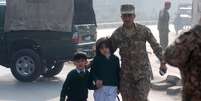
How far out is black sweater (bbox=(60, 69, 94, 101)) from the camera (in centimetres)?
550

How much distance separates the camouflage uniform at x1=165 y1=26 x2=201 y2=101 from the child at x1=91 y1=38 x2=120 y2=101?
2.40m

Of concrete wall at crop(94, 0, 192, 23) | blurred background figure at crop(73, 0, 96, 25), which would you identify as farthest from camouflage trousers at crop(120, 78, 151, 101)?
concrete wall at crop(94, 0, 192, 23)

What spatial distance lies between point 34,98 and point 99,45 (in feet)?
13.9

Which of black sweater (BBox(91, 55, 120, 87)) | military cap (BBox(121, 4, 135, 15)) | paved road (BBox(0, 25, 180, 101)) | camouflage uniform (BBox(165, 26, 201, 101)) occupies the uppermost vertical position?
military cap (BBox(121, 4, 135, 15))

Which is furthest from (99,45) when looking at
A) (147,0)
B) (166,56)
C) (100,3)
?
(147,0)

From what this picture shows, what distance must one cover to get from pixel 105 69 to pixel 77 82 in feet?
1.67

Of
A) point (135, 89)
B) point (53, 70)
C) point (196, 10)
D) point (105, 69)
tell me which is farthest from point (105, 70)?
point (53, 70)

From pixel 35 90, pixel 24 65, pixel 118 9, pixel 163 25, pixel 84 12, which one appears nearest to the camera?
pixel 35 90

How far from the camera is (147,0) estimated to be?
2009 inches

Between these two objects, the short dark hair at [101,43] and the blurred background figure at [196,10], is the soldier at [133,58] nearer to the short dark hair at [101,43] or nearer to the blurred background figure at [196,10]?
the short dark hair at [101,43]

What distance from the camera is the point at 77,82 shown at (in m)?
5.52

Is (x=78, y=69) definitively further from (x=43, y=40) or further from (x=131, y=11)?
(x=43, y=40)

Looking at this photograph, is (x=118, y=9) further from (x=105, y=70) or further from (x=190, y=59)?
(x=190, y=59)

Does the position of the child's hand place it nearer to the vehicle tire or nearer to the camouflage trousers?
the camouflage trousers
